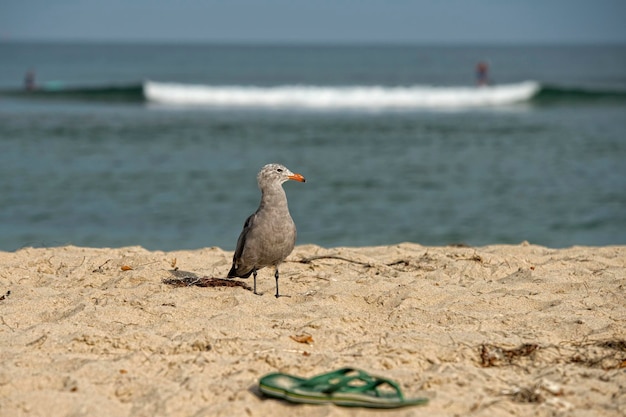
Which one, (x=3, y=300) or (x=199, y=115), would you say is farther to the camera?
(x=199, y=115)

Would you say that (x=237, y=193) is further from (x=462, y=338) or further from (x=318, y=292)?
(x=462, y=338)

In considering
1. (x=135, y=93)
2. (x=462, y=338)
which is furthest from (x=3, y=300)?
(x=135, y=93)

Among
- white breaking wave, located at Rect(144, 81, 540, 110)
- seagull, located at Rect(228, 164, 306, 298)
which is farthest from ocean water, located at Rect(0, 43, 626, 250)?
seagull, located at Rect(228, 164, 306, 298)

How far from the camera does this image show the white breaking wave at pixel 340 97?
112ft

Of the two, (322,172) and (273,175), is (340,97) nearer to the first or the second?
(322,172)

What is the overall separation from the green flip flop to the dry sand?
0.14ft

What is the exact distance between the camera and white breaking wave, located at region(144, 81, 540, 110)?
34.2 metres

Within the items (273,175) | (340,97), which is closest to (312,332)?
(273,175)

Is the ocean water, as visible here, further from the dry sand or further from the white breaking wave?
the dry sand

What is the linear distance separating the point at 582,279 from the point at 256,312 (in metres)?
2.40

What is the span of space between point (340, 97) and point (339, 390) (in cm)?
3335

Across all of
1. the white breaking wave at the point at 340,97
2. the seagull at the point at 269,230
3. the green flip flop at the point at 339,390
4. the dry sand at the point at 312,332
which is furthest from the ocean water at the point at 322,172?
the green flip flop at the point at 339,390

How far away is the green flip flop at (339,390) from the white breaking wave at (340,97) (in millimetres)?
29310

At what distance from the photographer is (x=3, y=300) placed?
204 inches
